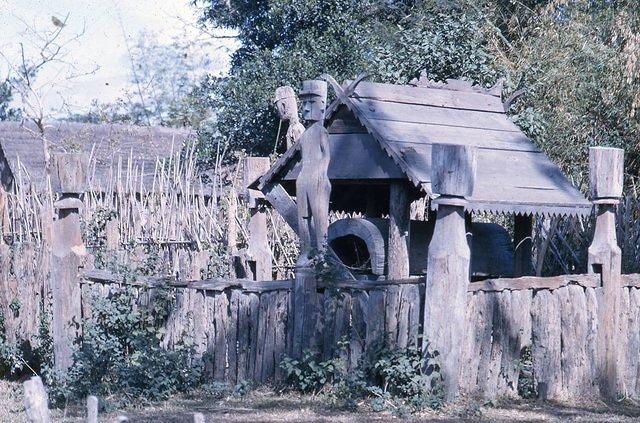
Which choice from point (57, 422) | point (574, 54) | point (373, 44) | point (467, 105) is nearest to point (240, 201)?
point (373, 44)

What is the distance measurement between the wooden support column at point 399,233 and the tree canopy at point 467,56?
6102mm

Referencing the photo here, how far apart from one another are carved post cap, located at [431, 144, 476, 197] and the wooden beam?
2.99m

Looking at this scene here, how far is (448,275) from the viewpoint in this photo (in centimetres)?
866

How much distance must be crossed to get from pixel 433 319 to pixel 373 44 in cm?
1038

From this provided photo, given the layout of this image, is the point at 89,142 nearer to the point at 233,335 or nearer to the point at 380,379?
the point at 233,335

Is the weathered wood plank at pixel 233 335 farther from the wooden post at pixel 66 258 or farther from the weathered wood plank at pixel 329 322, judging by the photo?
the wooden post at pixel 66 258

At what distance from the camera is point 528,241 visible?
11.5 metres

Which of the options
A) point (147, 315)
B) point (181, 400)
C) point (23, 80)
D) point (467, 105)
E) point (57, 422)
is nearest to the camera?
point (57, 422)

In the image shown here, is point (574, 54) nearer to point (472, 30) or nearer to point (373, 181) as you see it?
point (472, 30)

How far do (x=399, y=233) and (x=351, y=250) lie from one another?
1.95 metres

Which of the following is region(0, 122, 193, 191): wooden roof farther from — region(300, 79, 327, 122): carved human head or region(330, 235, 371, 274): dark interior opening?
region(300, 79, 327, 122): carved human head

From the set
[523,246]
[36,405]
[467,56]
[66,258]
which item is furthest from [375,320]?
[467,56]

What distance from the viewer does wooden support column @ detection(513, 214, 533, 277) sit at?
1148 cm

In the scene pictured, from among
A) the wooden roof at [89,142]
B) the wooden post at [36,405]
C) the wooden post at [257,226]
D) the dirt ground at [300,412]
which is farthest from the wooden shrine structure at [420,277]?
the wooden roof at [89,142]
